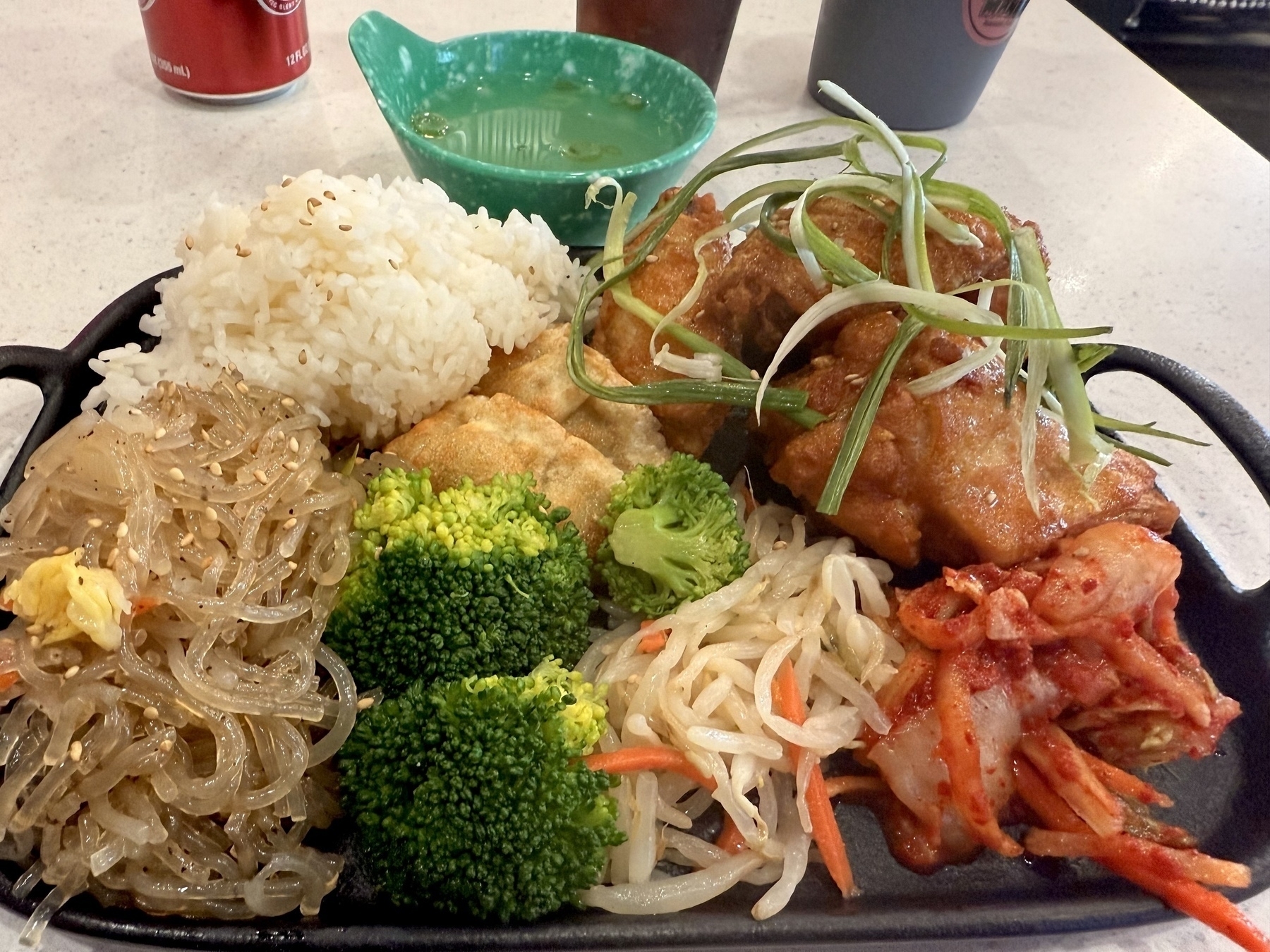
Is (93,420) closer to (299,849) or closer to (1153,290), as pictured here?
(299,849)

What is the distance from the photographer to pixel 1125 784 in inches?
56.0

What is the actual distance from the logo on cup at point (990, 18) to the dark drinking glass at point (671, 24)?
814mm

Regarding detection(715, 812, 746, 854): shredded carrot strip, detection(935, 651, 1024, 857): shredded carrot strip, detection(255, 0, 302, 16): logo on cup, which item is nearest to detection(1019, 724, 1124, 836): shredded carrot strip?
detection(935, 651, 1024, 857): shredded carrot strip

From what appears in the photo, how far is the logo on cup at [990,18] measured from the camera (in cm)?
291

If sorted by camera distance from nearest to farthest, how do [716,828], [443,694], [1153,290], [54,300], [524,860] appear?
[524,860], [443,694], [716,828], [54,300], [1153,290]

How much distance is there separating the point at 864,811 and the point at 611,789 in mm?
446

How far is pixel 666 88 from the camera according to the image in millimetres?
2545

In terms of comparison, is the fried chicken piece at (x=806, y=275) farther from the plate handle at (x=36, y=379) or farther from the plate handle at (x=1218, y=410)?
the plate handle at (x=36, y=379)

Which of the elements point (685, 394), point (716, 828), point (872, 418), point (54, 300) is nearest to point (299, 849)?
point (716, 828)

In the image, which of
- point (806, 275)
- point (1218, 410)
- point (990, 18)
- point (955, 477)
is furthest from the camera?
point (990, 18)

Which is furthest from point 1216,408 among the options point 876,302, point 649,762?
point 649,762

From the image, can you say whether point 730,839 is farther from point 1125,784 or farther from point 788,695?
point 1125,784

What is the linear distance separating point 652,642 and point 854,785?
0.44 metres

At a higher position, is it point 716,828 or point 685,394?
point 685,394
